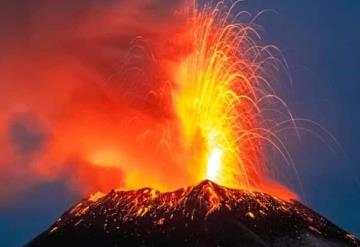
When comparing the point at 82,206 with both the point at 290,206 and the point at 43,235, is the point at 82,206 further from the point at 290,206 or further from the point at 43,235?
the point at 290,206

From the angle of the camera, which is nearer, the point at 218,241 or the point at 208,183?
the point at 218,241

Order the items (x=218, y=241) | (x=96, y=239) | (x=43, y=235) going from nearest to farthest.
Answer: (x=218, y=241) < (x=96, y=239) < (x=43, y=235)

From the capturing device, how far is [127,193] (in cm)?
15012

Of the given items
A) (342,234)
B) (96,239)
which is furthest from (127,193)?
(342,234)

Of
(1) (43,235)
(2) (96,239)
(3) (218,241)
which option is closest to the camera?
(3) (218,241)

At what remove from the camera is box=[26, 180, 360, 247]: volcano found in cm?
13025

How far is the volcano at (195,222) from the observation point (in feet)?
427

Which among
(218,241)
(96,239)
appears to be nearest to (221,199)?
(218,241)

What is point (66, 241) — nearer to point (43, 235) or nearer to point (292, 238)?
point (43, 235)

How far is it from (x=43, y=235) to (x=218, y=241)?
40.0 metres

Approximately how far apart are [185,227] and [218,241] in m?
7.43

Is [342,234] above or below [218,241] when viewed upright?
above

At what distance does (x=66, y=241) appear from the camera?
139500 mm

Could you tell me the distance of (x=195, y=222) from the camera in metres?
132
